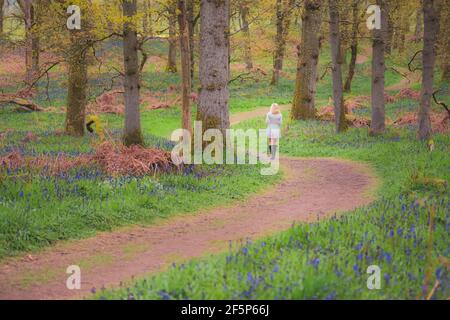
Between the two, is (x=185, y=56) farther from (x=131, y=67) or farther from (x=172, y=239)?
(x=172, y=239)

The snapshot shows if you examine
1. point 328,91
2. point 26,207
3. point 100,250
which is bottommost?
point 100,250

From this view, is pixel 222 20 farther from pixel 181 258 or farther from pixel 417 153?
pixel 181 258

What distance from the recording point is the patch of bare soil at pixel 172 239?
22.3 feet

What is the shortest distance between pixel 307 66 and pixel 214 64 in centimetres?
1055

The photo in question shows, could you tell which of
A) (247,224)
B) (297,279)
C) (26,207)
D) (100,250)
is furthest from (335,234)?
(26,207)

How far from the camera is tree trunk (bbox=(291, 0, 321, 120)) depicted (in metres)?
22.9

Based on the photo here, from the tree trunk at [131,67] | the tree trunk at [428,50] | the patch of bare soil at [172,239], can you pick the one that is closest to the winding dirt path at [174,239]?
the patch of bare soil at [172,239]

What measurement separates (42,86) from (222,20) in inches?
1042

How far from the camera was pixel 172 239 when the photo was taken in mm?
8727

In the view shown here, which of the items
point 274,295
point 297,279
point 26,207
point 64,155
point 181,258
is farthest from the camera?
point 64,155

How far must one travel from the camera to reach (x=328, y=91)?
130ft

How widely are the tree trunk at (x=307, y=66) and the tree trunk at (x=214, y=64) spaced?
9910mm

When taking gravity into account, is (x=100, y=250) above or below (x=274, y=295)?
below

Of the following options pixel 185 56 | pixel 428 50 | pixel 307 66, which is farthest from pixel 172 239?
pixel 307 66
